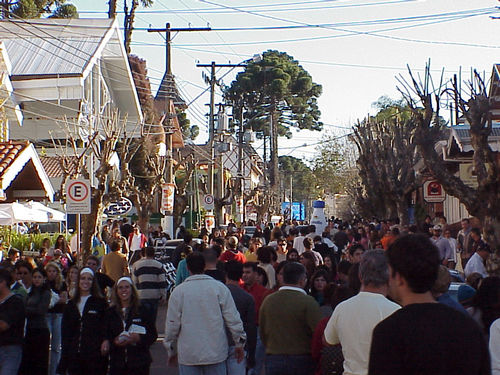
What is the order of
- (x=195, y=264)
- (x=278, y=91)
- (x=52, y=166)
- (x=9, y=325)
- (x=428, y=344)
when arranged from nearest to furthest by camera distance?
(x=428, y=344) → (x=195, y=264) → (x=9, y=325) → (x=52, y=166) → (x=278, y=91)

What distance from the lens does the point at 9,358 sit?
8.53m

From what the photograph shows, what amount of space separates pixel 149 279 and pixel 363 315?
7.87 metres

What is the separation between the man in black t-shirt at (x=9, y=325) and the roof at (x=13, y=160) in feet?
28.7

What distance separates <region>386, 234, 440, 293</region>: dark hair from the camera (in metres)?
3.65

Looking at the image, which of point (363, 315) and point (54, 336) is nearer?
point (363, 315)

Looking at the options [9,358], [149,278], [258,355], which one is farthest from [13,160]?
[9,358]

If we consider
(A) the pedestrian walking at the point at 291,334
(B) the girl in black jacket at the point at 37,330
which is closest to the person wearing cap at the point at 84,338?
(B) the girl in black jacket at the point at 37,330

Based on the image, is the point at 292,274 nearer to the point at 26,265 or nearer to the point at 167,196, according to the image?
the point at 26,265

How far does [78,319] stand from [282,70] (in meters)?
53.6

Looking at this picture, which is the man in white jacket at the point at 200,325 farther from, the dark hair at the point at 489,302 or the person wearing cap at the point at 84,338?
the dark hair at the point at 489,302

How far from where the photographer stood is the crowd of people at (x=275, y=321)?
3.44 meters

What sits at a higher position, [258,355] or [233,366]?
[233,366]

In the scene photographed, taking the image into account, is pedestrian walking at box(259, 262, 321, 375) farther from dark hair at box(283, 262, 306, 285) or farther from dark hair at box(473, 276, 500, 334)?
dark hair at box(473, 276, 500, 334)

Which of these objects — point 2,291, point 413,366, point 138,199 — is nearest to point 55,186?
point 138,199
